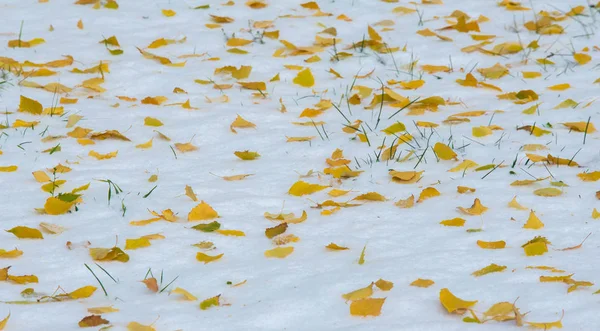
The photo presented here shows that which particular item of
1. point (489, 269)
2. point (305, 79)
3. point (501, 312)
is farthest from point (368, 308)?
point (305, 79)

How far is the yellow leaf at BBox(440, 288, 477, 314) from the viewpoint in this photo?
2262 millimetres

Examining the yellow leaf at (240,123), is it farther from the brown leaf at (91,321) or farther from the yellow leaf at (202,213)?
the brown leaf at (91,321)

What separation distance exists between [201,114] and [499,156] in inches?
57.6

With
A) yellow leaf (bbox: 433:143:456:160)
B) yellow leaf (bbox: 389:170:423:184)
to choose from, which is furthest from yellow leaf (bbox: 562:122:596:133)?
yellow leaf (bbox: 389:170:423:184)

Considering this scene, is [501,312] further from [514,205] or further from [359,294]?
[514,205]

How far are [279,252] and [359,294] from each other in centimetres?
43

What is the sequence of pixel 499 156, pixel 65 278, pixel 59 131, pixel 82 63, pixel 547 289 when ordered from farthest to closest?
pixel 82 63, pixel 59 131, pixel 499 156, pixel 65 278, pixel 547 289

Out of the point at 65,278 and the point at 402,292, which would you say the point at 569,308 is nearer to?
the point at 402,292

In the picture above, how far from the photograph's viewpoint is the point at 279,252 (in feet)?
8.87

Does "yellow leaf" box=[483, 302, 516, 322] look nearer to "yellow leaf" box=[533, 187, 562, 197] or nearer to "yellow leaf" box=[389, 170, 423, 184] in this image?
"yellow leaf" box=[533, 187, 562, 197]

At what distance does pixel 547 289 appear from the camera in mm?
2375

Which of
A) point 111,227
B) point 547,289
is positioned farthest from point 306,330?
point 111,227

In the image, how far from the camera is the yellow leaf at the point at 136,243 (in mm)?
2725

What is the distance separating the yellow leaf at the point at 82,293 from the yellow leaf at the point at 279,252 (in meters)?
0.59
